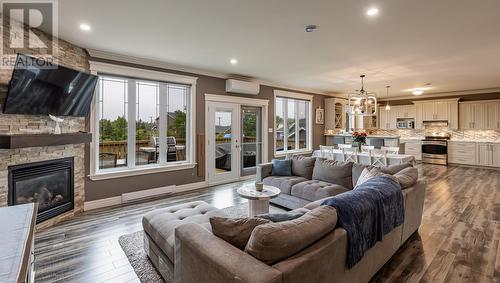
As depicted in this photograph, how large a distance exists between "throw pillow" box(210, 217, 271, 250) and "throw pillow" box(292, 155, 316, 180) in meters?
2.94

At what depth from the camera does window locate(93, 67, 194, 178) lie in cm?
439

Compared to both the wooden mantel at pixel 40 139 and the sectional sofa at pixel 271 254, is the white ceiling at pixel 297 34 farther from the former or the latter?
the sectional sofa at pixel 271 254

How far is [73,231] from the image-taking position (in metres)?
3.25

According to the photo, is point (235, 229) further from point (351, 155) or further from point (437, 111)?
point (437, 111)

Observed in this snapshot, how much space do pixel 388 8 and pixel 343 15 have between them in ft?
1.52

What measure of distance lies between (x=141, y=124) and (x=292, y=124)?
188 inches

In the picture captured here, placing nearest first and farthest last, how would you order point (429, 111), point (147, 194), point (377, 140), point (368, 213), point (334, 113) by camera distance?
point (368, 213) < point (147, 194) < point (377, 140) < point (334, 113) < point (429, 111)

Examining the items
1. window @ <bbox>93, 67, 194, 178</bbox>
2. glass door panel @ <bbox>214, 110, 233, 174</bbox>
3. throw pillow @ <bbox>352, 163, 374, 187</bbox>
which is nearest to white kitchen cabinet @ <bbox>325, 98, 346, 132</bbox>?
glass door panel @ <bbox>214, 110, 233, 174</bbox>

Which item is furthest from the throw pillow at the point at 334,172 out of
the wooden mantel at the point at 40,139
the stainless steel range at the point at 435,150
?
the stainless steel range at the point at 435,150


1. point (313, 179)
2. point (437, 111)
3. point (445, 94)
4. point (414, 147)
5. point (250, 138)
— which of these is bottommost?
point (313, 179)

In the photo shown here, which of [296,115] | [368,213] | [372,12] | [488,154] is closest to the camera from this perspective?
[368,213]

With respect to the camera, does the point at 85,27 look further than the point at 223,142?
No

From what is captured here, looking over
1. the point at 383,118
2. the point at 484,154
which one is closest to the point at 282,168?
the point at 484,154

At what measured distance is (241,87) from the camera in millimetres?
6043
